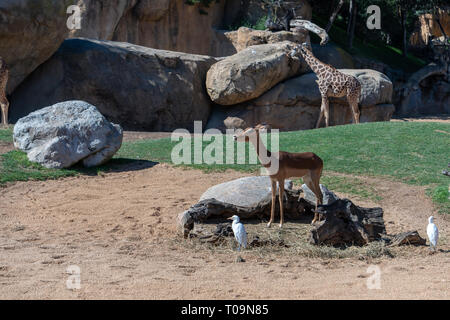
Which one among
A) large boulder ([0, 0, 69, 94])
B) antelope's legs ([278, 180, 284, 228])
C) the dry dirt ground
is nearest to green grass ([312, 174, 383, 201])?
the dry dirt ground

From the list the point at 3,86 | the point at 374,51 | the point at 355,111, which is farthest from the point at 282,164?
the point at 374,51

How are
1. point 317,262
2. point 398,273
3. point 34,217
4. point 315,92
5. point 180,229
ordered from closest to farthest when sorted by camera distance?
point 398,273 → point 317,262 → point 180,229 → point 34,217 → point 315,92

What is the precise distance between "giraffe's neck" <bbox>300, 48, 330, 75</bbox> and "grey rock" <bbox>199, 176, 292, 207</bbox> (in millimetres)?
7980

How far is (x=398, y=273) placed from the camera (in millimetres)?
5512

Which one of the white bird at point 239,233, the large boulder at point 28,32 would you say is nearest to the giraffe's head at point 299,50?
the large boulder at point 28,32

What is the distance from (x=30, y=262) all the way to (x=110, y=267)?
83cm

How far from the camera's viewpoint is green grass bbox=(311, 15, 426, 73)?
85.0 ft

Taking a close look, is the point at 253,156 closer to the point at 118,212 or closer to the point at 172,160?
the point at 172,160

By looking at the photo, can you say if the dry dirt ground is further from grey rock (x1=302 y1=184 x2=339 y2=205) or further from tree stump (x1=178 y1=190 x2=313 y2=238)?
grey rock (x1=302 y1=184 x2=339 y2=205)

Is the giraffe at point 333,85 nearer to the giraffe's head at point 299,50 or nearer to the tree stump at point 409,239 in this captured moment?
the giraffe's head at point 299,50

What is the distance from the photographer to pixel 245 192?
25.0ft

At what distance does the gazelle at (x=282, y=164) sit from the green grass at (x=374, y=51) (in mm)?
18492

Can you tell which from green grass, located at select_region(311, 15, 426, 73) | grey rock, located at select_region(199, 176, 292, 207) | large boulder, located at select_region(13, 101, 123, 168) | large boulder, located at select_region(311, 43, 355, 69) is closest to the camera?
grey rock, located at select_region(199, 176, 292, 207)
